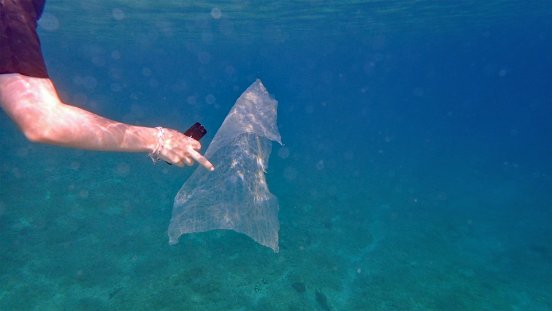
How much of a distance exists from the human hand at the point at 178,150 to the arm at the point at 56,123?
4 cm

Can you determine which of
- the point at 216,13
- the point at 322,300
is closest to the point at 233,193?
the point at 322,300

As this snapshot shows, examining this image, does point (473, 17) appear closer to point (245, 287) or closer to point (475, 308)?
point (475, 308)

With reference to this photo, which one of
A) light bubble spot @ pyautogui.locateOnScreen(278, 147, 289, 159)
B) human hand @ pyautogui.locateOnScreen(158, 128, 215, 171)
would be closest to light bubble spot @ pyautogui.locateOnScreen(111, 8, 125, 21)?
light bubble spot @ pyautogui.locateOnScreen(278, 147, 289, 159)

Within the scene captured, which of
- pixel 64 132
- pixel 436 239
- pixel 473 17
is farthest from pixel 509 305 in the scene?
pixel 473 17

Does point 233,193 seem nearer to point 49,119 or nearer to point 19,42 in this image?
point 49,119

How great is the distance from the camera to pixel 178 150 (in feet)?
9.94

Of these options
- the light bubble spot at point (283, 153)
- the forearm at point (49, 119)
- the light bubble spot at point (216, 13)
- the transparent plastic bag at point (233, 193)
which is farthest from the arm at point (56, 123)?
the light bubble spot at point (216, 13)

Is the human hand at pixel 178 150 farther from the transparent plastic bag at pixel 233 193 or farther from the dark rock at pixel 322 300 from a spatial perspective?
the dark rock at pixel 322 300

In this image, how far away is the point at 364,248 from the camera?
12180 millimetres

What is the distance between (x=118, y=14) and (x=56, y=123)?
1171 inches

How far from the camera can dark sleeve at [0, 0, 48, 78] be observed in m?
2.36

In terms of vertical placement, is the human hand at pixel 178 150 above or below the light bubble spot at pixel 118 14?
above

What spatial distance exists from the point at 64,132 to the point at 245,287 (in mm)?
7432

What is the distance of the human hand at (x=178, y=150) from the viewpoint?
9.82 feet
